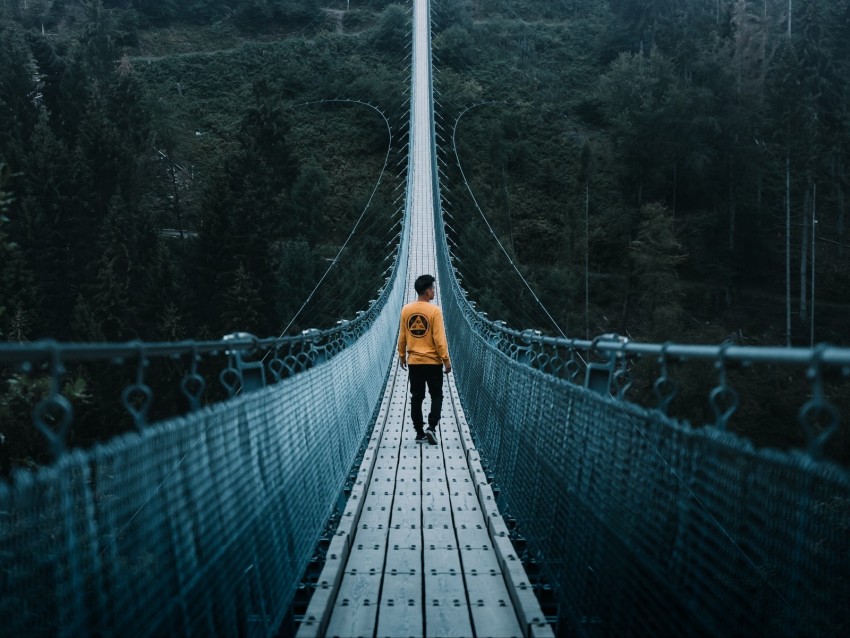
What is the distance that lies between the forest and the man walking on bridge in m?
12.1

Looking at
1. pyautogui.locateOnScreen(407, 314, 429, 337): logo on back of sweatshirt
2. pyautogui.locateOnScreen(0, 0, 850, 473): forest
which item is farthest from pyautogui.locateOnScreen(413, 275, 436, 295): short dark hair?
pyautogui.locateOnScreen(0, 0, 850, 473): forest

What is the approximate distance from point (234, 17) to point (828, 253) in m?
30.3

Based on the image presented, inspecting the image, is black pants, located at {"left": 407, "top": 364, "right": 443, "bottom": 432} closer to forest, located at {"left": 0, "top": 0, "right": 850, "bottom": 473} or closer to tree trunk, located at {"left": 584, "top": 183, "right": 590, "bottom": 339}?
forest, located at {"left": 0, "top": 0, "right": 850, "bottom": 473}

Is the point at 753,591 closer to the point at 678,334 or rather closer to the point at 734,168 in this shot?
the point at 678,334

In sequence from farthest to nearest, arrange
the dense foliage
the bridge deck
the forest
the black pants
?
the forest, the dense foliage, the black pants, the bridge deck

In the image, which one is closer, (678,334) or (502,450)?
(502,450)

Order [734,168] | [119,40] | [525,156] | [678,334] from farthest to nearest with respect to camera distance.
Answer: [119,40], [525,156], [734,168], [678,334]

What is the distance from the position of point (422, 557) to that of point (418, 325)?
6.05ft

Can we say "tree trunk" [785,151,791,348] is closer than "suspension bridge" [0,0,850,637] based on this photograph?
No

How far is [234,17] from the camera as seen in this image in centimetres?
4206

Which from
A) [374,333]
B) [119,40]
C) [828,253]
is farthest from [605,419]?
[119,40]

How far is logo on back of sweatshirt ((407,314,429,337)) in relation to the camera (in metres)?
4.53

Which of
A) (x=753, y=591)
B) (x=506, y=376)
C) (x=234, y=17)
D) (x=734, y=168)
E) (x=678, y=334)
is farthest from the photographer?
(x=234, y=17)

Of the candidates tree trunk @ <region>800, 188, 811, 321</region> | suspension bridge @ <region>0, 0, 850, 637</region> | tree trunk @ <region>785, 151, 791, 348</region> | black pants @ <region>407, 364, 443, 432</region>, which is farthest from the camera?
tree trunk @ <region>800, 188, 811, 321</region>
